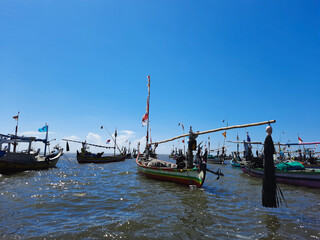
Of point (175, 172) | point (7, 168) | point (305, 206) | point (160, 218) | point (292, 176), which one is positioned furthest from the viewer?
point (7, 168)

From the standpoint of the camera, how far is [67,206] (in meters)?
8.82

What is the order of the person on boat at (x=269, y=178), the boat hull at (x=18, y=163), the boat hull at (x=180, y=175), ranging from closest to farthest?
the person on boat at (x=269, y=178)
the boat hull at (x=180, y=175)
the boat hull at (x=18, y=163)

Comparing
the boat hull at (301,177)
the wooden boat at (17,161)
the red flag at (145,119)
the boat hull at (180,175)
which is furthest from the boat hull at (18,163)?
the boat hull at (301,177)

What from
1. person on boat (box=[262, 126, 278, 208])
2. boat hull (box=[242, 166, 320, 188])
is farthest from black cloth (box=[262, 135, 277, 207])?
boat hull (box=[242, 166, 320, 188])

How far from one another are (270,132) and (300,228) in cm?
361

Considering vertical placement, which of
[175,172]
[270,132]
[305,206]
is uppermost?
[270,132]

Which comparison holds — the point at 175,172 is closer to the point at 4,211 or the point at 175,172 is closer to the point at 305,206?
the point at 305,206

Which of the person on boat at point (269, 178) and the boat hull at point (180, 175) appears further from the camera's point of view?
the boat hull at point (180, 175)

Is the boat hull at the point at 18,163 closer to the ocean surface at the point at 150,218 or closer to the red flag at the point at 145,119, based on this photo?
the ocean surface at the point at 150,218

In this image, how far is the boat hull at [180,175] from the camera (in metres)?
13.1

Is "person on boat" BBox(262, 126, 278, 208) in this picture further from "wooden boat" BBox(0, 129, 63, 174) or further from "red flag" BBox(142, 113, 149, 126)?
"wooden boat" BBox(0, 129, 63, 174)

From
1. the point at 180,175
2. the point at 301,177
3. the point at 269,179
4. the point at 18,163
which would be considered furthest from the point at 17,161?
the point at 301,177

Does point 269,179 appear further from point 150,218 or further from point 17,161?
point 17,161

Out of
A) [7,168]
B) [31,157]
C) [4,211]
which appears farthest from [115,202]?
[31,157]
